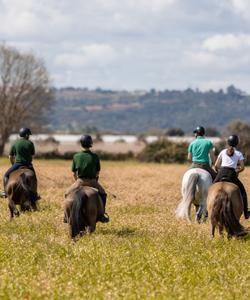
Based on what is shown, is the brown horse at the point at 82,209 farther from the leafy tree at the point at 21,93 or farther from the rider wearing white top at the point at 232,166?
the leafy tree at the point at 21,93

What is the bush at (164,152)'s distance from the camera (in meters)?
65.8

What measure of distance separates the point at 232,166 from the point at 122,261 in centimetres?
500

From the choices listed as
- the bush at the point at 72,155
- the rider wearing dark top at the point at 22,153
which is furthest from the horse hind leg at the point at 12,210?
the bush at the point at 72,155

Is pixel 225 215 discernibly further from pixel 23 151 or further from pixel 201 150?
pixel 23 151

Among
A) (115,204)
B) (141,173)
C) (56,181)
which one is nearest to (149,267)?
(115,204)

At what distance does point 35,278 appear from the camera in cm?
1037

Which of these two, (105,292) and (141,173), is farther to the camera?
(141,173)

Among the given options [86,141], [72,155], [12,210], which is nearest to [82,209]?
[86,141]

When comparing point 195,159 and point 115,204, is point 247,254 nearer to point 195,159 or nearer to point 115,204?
point 195,159

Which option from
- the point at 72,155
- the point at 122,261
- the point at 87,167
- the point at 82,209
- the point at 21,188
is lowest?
the point at 72,155

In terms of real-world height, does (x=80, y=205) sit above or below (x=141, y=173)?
above

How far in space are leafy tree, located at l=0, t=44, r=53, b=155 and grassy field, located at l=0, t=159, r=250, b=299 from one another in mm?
59258

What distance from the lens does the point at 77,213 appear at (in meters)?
14.6

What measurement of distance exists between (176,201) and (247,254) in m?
12.5
